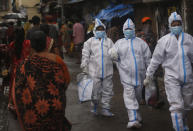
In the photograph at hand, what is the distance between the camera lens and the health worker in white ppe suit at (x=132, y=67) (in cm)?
595

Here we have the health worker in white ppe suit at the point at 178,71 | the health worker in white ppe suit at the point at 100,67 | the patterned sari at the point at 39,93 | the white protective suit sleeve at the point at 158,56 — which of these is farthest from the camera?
the health worker in white ppe suit at the point at 100,67

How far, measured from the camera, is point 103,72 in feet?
22.0

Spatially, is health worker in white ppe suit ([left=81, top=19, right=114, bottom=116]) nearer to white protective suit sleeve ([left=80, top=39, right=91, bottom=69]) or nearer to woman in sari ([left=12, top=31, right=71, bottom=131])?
white protective suit sleeve ([left=80, top=39, right=91, bottom=69])

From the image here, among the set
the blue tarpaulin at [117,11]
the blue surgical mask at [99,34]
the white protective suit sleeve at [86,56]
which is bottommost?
the white protective suit sleeve at [86,56]

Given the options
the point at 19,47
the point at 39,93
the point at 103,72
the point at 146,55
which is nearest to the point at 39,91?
the point at 39,93

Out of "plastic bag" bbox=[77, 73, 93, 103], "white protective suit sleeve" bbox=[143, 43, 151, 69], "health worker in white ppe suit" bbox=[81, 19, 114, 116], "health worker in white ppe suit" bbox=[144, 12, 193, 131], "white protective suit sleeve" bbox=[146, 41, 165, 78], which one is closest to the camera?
"health worker in white ppe suit" bbox=[144, 12, 193, 131]

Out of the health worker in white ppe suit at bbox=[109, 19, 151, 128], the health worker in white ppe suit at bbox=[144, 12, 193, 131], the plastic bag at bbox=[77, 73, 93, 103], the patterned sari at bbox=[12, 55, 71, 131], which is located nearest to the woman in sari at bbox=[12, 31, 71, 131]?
the patterned sari at bbox=[12, 55, 71, 131]

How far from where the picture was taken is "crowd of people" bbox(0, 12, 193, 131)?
3721 millimetres

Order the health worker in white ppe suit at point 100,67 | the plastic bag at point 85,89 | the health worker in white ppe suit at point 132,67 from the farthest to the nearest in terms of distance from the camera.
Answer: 1. the health worker in white ppe suit at point 100,67
2. the plastic bag at point 85,89
3. the health worker in white ppe suit at point 132,67

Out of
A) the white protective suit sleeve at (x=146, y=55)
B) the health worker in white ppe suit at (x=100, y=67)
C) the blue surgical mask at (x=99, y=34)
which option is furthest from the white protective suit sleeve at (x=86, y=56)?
the white protective suit sleeve at (x=146, y=55)

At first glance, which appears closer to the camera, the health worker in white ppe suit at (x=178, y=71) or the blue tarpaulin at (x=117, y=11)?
the health worker in white ppe suit at (x=178, y=71)

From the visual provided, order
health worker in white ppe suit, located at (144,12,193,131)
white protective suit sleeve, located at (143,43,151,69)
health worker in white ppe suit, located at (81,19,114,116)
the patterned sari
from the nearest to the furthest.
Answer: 1. the patterned sari
2. health worker in white ppe suit, located at (144,12,193,131)
3. white protective suit sleeve, located at (143,43,151,69)
4. health worker in white ppe suit, located at (81,19,114,116)

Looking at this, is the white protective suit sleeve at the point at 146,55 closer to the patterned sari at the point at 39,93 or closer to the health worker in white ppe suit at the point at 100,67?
the health worker in white ppe suit at the point at 100,67

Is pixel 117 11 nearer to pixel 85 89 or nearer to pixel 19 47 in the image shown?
pixel 19 47
